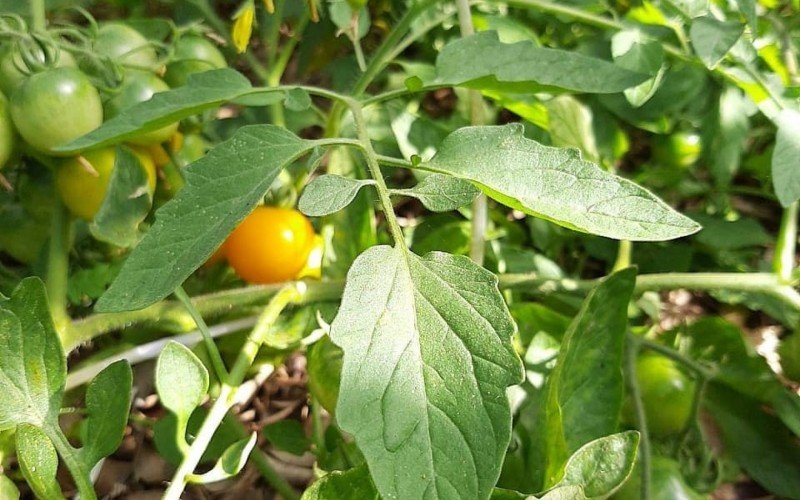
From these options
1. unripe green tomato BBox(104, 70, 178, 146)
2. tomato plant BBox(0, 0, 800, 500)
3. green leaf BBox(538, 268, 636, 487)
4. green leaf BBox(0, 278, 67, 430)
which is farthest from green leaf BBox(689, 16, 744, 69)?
green leaf BBox(0, 278, 67, 430)

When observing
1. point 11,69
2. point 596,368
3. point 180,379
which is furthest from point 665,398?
point 11,69

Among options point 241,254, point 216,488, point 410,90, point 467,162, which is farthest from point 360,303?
point 216,488

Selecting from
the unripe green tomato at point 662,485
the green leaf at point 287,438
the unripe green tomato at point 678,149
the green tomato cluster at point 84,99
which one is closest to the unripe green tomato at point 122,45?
the green tomato cluster at point 84,99

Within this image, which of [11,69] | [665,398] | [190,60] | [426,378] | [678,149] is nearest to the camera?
[426,378]

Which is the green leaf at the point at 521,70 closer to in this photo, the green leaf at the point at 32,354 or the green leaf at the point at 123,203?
the green leaf at the point at 123,203

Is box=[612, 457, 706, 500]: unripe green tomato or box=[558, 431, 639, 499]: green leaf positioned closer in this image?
box=[558, 431, 639, 499]: green leaf

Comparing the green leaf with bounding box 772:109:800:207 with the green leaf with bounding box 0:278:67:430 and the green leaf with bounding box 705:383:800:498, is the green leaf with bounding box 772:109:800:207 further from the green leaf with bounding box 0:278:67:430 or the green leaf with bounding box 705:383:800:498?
the green leaf with bounding box 0:278:67:430

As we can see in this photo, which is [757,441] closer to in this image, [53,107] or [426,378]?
[426,378]
